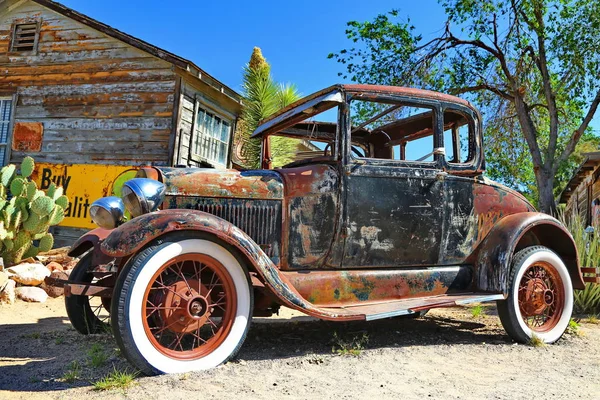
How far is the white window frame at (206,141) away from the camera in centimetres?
1016

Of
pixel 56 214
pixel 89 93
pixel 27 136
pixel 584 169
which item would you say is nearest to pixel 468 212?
pixel 56 214

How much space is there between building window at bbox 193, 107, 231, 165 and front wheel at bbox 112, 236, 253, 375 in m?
7.43

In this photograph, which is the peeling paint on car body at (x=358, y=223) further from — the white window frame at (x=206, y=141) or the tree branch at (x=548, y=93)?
the tree branch at (x=548, y=93)

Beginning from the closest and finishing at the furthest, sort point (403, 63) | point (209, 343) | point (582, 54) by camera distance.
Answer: point (209, 343) < point (582, 54) < point (403, 63)

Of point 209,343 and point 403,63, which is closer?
point 209,343

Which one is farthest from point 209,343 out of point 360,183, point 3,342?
point 3,342

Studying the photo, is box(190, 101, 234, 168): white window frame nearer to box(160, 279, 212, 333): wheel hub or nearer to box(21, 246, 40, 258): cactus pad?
box(21, 246, 40, 258): cactus pad

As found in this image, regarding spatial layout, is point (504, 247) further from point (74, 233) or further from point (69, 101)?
point (69, 101)

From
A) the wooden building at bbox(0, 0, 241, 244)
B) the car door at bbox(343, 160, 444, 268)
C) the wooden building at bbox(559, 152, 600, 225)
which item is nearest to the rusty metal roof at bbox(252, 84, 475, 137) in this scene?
the car door at bbox(343, 160, 444, 268)

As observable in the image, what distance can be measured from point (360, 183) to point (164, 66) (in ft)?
24.1

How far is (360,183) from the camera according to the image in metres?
3.71

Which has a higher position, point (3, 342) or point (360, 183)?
point (360, 183)

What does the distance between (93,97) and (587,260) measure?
9278 millimetres

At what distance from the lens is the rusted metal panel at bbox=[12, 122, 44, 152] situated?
411 inches
